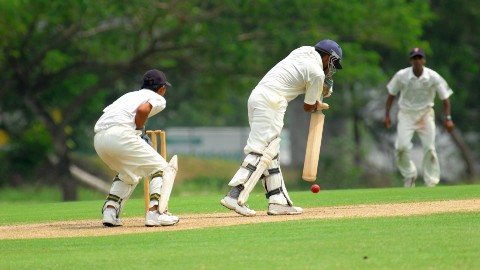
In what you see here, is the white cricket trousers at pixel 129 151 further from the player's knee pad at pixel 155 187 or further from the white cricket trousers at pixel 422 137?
the white cricket trousers at pixel 422 137

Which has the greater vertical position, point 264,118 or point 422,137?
point 264,118

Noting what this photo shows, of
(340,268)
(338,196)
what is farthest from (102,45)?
(340,268)

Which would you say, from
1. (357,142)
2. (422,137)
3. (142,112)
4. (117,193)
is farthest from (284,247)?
(357,142)

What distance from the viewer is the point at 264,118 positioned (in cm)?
1360

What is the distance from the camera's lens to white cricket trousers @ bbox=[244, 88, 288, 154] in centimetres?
1355

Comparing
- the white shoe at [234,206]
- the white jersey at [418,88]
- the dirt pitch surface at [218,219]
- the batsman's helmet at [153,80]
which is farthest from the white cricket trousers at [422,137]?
the batsman's helmet at [153,80]

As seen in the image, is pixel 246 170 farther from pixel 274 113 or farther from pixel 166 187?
pixel 166 187

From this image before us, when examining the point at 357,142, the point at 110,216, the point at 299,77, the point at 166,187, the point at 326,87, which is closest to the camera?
the point at 166,187

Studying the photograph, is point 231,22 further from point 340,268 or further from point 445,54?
point 340,268

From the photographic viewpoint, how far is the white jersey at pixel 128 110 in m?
12.8

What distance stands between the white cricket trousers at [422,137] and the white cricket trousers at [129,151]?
886 centimetres

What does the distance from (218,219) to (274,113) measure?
53.2 inches

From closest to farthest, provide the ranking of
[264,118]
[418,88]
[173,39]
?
[264,118], [418,88], [173,39]

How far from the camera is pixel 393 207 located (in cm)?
1463
